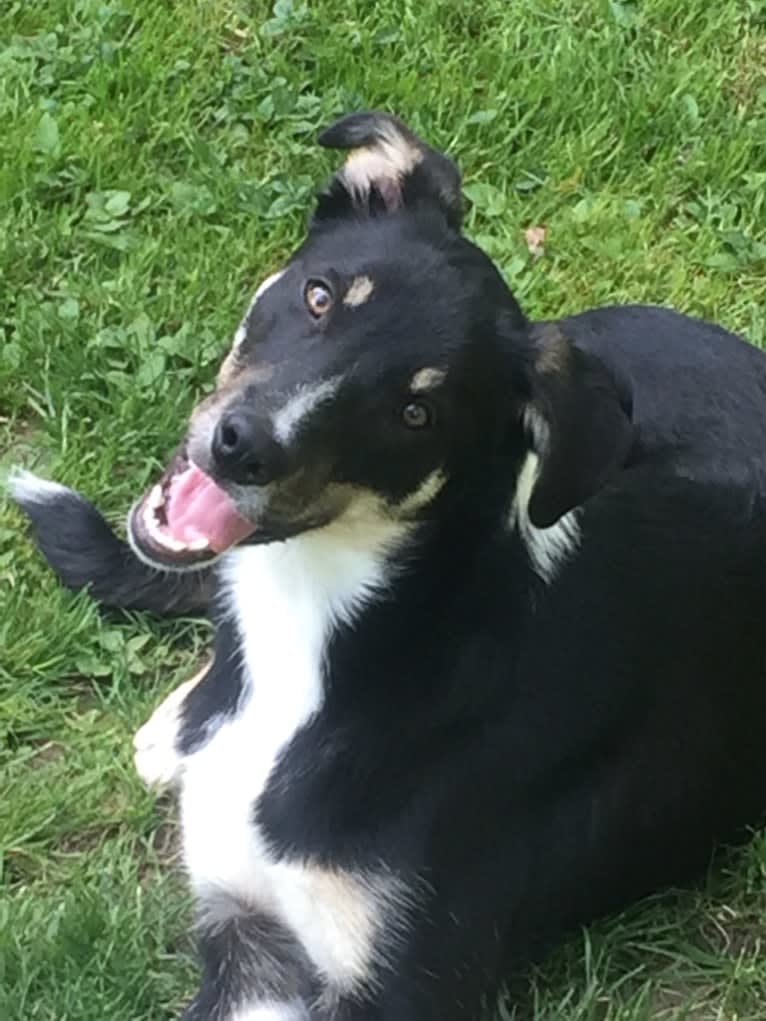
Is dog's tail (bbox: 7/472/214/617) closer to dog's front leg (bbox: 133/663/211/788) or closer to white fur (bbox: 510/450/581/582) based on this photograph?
dog's front leg (bbox: 133/663/211/788)

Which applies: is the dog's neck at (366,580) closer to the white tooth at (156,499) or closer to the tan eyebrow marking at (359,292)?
the white tooth at (156,499)

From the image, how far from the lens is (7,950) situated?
332 centimetres

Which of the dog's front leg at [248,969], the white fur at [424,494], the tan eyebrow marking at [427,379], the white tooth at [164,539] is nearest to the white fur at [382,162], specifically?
the tan eyebrow marking at [427,379]

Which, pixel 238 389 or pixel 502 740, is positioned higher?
pixel 238 389

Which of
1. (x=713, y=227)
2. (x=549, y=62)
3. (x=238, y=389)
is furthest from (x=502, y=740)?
(x=549, y=62)

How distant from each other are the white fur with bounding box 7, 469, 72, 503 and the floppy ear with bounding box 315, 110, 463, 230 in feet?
3.46

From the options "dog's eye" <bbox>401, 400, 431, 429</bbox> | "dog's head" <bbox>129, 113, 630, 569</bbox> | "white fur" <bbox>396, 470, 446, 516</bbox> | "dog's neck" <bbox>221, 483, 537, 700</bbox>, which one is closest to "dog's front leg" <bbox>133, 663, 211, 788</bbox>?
"dog's neck" <bbox>221, 483, 537, 700</bbox>

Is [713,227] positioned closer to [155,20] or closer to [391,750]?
[155,20]

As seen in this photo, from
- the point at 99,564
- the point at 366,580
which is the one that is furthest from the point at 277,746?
the point at 99,564

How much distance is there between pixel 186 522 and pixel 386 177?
66cm

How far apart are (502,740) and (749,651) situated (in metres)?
0.55

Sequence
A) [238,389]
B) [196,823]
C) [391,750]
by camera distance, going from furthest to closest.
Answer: [196,823] < [391,750] < [238,389]

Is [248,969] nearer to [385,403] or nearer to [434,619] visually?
[434,619]

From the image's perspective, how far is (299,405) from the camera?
271 cm
